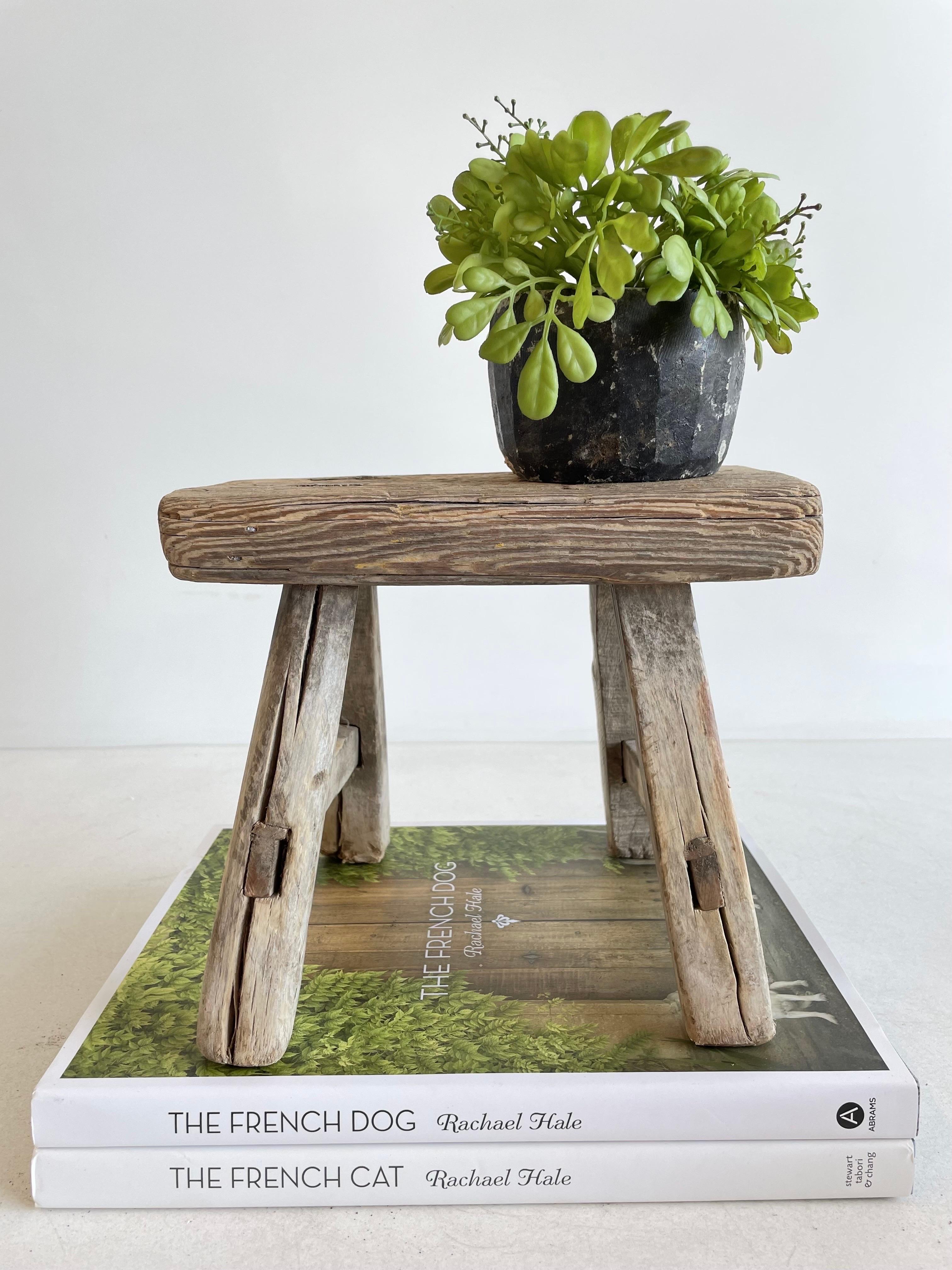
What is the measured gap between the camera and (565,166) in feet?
3.01

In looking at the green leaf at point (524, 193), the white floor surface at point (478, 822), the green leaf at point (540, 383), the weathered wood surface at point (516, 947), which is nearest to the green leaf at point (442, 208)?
the green leaf at point (524, 193)

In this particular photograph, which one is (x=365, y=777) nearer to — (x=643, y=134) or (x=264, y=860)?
(x=264, y=860)

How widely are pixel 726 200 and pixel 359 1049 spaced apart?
78 cm

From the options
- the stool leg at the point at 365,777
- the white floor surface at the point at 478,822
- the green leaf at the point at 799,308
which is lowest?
the white floor surface at the point at 478,822

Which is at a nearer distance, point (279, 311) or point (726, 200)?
point (726, 200)

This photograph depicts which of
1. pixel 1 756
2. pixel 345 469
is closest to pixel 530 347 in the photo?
pixel 345 469

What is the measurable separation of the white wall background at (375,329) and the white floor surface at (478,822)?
167mm

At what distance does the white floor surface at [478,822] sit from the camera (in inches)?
33.8

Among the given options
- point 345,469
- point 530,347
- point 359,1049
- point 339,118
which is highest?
point 339,118

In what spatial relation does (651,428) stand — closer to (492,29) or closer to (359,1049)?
(359,1049)

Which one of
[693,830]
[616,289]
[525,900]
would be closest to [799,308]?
[616,289]

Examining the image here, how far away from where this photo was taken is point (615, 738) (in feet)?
4.64

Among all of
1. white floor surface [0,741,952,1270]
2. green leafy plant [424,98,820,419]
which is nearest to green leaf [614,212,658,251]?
green leafy plant [424,98,820,419]

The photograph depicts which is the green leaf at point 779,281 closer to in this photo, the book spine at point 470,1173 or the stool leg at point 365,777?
the stool leg at point 365,777
